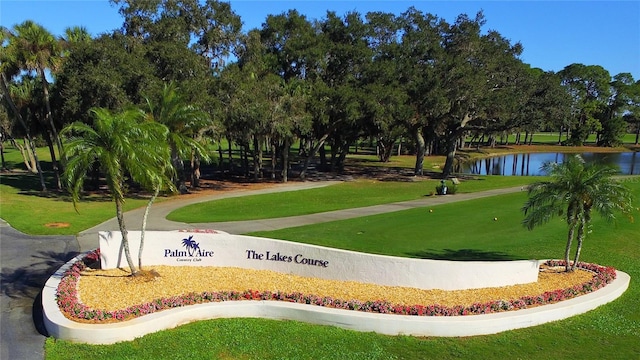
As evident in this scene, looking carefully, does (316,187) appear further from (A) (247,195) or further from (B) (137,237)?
(B) (137,237)

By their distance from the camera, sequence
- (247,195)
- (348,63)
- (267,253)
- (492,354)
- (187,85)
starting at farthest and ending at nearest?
(348,63) < (247,195) < (187,85) < (267,253) < (492,354)

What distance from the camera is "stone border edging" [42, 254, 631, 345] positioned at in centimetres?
1156

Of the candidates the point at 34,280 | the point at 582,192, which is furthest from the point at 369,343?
the point at 34,280

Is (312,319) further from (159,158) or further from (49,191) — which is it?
(49,191)

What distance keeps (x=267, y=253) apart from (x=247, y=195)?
1949 cm

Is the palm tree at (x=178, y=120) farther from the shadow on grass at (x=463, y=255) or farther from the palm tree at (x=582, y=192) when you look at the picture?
the palm tree at (x=582, y=192)

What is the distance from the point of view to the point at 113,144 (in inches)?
532

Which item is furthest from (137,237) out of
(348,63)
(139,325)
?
(348,63)

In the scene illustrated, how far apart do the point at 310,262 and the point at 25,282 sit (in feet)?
30.9

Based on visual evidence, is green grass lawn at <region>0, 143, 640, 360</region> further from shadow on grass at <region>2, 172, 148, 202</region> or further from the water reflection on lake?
the water reflection on lake

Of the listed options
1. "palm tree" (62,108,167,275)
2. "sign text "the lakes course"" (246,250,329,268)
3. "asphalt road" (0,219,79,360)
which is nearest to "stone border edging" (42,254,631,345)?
"asphalt road" (0,219,79,360)

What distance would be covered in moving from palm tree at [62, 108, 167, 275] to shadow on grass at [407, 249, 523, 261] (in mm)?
9902

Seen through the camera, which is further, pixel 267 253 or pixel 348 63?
pixel 348 63

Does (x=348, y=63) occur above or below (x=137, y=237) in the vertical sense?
above
